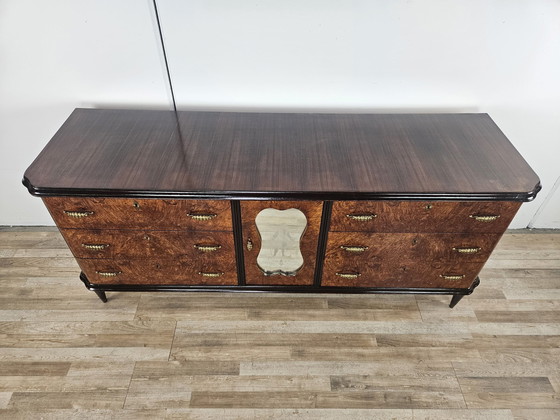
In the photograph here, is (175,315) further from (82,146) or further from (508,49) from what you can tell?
(508,49)

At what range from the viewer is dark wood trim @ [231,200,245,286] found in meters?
1.18

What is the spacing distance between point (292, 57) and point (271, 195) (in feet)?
1.80

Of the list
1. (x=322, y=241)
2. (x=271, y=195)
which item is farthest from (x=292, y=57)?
(x=322, y=241)

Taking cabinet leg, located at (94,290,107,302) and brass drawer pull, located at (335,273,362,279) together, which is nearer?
brass drawer pull, located at (335,273,362,279)

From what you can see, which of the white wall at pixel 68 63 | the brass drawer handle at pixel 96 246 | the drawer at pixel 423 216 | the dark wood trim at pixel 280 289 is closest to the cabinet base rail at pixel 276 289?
the dark wood trim at pixel 280 289

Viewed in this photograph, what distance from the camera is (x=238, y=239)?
4.17 ft

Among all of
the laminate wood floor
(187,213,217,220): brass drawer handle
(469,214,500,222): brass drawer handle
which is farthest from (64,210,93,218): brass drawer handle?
(469,214,500,222): brass drawer handle

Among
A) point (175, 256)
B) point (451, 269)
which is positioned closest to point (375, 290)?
point (451, 269)

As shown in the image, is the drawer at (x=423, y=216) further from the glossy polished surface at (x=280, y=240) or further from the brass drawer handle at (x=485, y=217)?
the glossy polished surface at (x=280, y=240)

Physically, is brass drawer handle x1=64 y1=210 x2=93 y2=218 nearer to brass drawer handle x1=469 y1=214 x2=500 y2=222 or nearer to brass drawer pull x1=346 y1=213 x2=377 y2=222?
brass drawer pull x1=346 y1=213 x2=377 y2=222

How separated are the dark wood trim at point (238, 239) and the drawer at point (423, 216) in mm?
299

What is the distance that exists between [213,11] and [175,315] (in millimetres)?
1149

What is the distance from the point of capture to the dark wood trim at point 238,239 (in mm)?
1176

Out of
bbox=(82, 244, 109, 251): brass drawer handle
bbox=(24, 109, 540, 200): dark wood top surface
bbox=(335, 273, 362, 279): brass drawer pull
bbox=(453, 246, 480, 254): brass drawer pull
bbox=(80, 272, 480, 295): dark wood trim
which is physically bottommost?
bbox=(80, 272, 480, 295): dark wood trim
